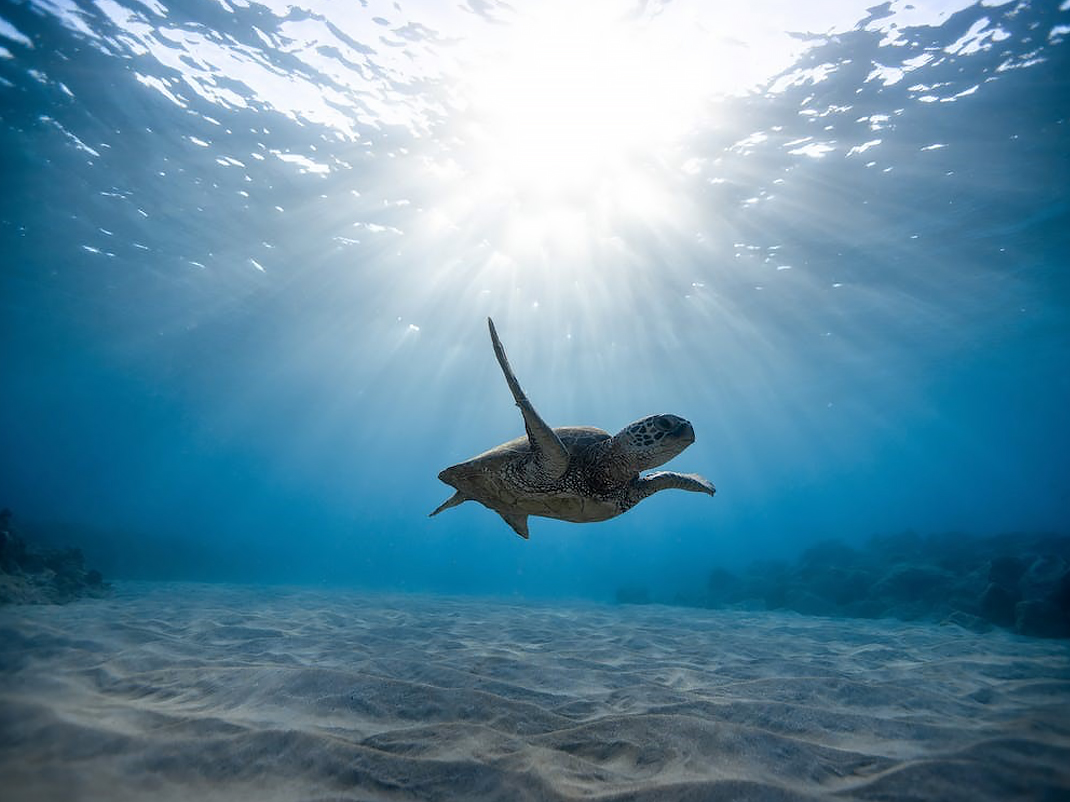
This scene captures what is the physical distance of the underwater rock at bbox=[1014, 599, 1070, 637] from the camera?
8.69m

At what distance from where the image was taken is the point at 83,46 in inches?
478

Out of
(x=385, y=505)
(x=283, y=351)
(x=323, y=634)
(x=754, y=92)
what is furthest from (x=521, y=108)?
(x=385, y=505)

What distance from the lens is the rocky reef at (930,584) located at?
971 centimetres

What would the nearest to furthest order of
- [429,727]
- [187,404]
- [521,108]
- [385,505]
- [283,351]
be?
[429,727] → [521,108] → [283,351] → [187,404] → [385,505]

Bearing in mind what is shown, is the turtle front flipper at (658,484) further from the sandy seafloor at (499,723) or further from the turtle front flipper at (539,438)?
the sandy seafloor at (499,723)

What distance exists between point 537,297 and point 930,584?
19662 mm

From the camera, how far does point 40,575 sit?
9898 millimetres

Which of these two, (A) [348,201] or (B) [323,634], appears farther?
(A) [348,201]

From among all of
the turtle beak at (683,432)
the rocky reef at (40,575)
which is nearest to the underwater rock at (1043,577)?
the turtle beak at (683,432)

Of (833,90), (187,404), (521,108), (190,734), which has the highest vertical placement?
(187,404)

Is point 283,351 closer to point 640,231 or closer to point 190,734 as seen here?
point 640,231

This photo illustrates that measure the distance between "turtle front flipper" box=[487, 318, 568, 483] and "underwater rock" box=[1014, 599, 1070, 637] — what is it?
432 inches

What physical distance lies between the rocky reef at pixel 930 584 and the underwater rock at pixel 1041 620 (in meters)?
0.01

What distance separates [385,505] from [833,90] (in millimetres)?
158349
